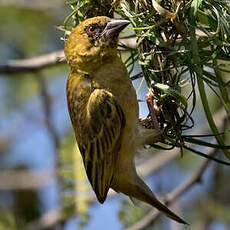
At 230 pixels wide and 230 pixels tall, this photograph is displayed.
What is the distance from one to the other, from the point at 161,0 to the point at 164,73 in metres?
0.31

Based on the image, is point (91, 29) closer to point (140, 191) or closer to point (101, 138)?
point (101, 138)

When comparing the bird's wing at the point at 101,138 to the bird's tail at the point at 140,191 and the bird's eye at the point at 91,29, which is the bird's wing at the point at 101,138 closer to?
the bird's tail at the point at 140,191

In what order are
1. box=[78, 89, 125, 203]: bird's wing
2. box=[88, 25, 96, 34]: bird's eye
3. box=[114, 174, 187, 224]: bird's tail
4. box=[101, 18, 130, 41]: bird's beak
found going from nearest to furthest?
box=[101, 18, 130, 41]: bird's beak
box=[88, 25, 96, 34]: bird's eye
box=[78, 89, 125, 203]: bird's wing
box=[114, 174, 187, 224]: bird's tail

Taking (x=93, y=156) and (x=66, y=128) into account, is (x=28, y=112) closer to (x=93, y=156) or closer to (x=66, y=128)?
(x=66, y=128)

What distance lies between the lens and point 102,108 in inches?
131

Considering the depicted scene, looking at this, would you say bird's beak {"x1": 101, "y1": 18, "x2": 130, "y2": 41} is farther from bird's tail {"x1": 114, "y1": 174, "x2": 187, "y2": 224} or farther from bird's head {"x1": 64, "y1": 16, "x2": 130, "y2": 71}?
bird's tail {"x1": 114, "y1": 174, "x2": 187, "y2": 224}

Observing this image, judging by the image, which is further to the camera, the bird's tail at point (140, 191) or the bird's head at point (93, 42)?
the bird's tail at point (140, 191)

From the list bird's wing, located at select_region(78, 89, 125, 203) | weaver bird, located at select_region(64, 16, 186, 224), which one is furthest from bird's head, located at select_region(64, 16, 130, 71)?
bird's wing, located at select_region(78, 89, 125, 203)

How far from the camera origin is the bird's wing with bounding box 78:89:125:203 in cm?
335

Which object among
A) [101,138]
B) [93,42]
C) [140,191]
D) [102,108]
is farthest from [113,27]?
[140,191]

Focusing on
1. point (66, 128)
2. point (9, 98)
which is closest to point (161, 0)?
point (66, 128)

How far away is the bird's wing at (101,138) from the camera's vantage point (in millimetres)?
3348

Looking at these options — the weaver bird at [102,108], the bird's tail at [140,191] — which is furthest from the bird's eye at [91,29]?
the bird's tail at [140,191]

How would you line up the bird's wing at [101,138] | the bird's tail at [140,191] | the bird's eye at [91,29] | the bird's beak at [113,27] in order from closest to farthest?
the bird's beak at [113,27]
the bird's eye at [91,29]
the bird's wing at [101,138]
the bird's tail at [140,191]
